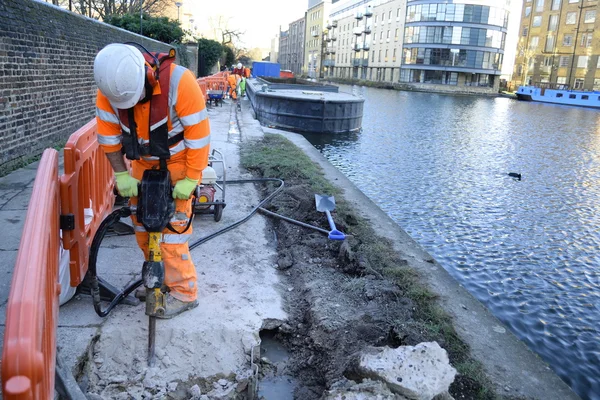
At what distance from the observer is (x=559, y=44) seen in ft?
212

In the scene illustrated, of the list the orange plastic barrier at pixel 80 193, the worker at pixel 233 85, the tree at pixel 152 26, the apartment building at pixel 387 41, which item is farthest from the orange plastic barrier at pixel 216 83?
the apartment building at pixel 387 41

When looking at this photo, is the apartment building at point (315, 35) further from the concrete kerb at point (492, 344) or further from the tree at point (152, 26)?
the concrete kerb at point (492, 344)

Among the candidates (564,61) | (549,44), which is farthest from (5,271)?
(549,44)

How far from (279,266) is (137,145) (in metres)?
2.15

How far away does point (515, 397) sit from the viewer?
311cm

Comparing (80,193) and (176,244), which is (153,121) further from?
(176,244)

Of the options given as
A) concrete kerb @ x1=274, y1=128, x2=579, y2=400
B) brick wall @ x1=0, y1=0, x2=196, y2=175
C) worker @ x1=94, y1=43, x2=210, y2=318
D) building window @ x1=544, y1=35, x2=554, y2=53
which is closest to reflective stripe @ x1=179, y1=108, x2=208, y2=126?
worker @ x1=94, y1=43, x2=210, y2=318

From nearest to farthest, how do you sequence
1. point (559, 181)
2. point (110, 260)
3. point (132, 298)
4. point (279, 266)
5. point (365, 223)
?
1. point (132, 298)
2. point (110, 260)
3. point (279, 266)
4. point (365, 223)
5. point (559, 181)

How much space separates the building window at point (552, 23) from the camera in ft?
216

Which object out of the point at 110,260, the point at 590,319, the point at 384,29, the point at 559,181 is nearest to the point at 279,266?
the point at 110,260

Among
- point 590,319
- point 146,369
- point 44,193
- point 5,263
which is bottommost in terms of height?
point 590,319

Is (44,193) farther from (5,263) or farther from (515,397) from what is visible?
(515,397)

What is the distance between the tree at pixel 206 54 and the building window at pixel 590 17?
49.8 meters

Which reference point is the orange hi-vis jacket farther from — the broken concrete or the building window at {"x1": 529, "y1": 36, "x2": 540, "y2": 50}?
the building window at {"x1": 529, "y1": 36, "x2": 540, "y2": 50}
